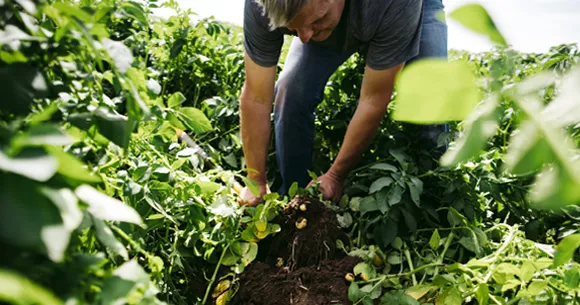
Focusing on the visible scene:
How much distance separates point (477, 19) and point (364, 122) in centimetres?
151

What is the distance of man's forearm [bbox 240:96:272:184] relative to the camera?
1.98m

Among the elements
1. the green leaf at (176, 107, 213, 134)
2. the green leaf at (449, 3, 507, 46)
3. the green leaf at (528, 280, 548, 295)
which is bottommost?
the green leaf at (528, 280, 548, 295)

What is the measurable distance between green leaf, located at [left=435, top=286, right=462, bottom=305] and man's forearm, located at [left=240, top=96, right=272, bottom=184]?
0.96 metres

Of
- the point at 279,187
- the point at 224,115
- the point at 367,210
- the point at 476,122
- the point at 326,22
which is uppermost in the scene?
the point at 476,122

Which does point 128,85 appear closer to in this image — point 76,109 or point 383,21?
point 76,109

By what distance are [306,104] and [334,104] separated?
1.11 feet

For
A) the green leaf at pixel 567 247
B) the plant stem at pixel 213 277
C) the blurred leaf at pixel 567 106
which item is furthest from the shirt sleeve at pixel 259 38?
the blurred leaf at pixel 567 106

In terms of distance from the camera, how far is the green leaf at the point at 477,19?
0.35 metres

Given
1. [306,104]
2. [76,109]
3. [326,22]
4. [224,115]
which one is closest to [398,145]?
[306,104]

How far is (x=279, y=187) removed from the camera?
7.79ft

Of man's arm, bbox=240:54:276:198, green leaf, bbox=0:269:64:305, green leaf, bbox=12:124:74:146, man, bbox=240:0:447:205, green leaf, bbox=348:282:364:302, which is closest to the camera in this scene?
green leaf, bbox=0:269:64:305

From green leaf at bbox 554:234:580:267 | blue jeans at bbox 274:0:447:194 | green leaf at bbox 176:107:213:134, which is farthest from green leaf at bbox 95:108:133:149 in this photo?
blue jeans at bbox 274:0:447:194

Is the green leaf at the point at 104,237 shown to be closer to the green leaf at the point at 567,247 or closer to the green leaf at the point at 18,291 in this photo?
the green leaf at the point at 18,291

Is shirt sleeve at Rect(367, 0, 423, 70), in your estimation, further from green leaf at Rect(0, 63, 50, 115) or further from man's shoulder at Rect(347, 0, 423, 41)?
green leaf at Rect(0, 63, 50, 115)
